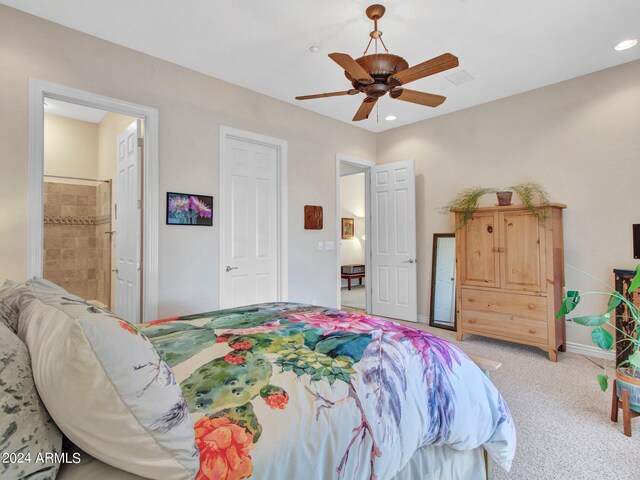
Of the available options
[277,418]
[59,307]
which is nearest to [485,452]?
[277,418]

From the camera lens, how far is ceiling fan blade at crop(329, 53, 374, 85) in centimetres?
205

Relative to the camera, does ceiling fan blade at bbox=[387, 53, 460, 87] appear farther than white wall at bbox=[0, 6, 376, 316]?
No

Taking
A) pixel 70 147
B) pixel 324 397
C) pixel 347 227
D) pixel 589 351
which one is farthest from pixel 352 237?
pixel 324 397

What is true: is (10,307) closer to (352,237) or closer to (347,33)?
(347,33)

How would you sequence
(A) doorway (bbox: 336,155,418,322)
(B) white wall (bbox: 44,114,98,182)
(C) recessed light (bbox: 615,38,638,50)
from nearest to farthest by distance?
(C) recessed light (bbox: 615,38,638,50) → (B) white wall (bbox: 44,114,98,182) → (A) doorway (bbox: 336,155,418,322)

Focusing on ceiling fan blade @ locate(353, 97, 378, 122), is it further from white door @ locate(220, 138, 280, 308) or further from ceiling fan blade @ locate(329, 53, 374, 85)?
white door @ locate(220, 138, 280, 308)

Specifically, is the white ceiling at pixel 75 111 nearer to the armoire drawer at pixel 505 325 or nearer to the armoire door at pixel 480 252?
the armoire door at pixel 480 252

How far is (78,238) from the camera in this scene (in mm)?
4895

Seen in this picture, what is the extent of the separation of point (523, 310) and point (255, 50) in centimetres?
363

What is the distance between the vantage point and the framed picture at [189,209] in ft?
10.6

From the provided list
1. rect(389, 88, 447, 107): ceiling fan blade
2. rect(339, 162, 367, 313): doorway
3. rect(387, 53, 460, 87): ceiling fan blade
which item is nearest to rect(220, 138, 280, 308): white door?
rect(389, 88, 447, 107): ceiling fan blade

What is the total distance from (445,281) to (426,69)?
123 inches

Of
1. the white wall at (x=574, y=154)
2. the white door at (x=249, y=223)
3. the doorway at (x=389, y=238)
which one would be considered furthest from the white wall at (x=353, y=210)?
the white door at (x=249, y=223)

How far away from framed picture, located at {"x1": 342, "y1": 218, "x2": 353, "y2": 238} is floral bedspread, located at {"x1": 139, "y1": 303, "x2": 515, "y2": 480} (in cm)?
706
